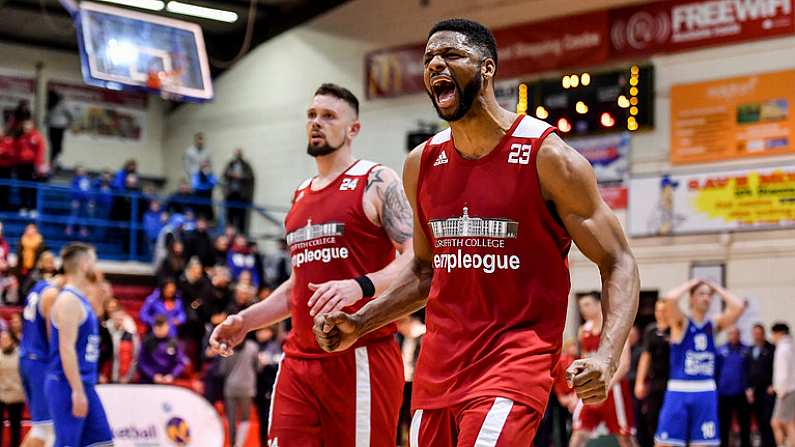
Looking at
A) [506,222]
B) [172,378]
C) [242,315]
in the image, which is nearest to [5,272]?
[172,378]

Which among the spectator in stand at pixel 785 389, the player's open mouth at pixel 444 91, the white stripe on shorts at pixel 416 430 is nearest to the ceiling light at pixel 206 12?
the spectator in stand at pixel 785 389

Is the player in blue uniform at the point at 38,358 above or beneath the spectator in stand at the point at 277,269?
beneath

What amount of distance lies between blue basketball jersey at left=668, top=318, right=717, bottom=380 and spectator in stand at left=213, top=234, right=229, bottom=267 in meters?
11.0

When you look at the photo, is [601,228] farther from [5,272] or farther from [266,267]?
[266,267]

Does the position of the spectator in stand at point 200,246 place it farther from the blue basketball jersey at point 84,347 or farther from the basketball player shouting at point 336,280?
the basketball player shouting at point 336,280

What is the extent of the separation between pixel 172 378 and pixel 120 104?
15503 mm

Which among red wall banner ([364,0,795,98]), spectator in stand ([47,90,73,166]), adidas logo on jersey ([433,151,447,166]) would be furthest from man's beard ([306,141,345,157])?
spectator in stand ([47,90,73,166])

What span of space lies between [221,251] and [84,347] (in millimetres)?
12809

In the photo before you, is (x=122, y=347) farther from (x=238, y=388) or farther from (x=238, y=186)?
(x=238, y=186)

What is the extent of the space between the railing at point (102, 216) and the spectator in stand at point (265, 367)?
6.80 meters

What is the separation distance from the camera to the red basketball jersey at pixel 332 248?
20.5ft

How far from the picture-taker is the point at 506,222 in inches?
173

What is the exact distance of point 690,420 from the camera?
39.2 feet

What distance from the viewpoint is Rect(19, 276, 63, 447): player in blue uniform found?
9234mm
